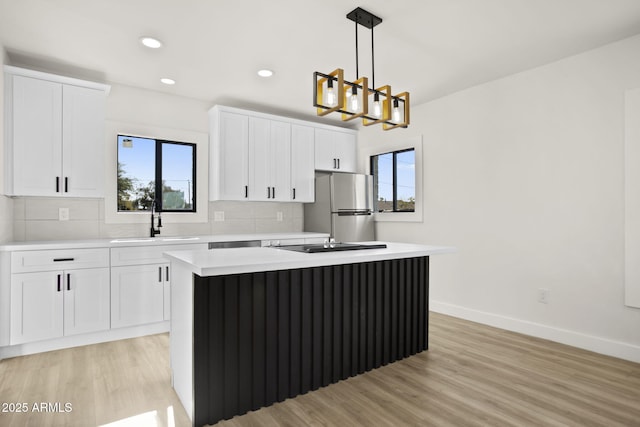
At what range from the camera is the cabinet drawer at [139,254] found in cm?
332

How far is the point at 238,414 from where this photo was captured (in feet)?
6.74

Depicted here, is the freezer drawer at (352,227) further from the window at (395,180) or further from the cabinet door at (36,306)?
the cabinet door at (36,306)

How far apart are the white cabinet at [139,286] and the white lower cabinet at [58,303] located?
0.27ft

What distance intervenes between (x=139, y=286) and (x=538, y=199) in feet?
12.5

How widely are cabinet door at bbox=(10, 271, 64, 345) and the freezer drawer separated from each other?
2.93m

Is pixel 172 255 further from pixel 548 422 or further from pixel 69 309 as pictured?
pixel 548 422

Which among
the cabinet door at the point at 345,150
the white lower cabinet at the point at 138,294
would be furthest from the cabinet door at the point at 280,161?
the white lower cabinet at the point at 138,294

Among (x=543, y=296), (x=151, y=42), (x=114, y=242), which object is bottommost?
(x=543, y=296)

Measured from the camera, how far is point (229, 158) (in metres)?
4.27

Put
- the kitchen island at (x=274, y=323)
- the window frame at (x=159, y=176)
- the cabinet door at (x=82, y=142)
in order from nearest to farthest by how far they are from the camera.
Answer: the kitchen island at (x=274, y=323) → the cabinet door at (x=82, y=142) → the window frame at (x=159, y=176)

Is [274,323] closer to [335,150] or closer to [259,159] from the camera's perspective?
[259,159]

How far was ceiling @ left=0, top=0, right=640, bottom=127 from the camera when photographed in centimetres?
249

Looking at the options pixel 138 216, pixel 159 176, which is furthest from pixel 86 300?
pixel 159 176

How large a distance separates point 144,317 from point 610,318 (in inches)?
158
